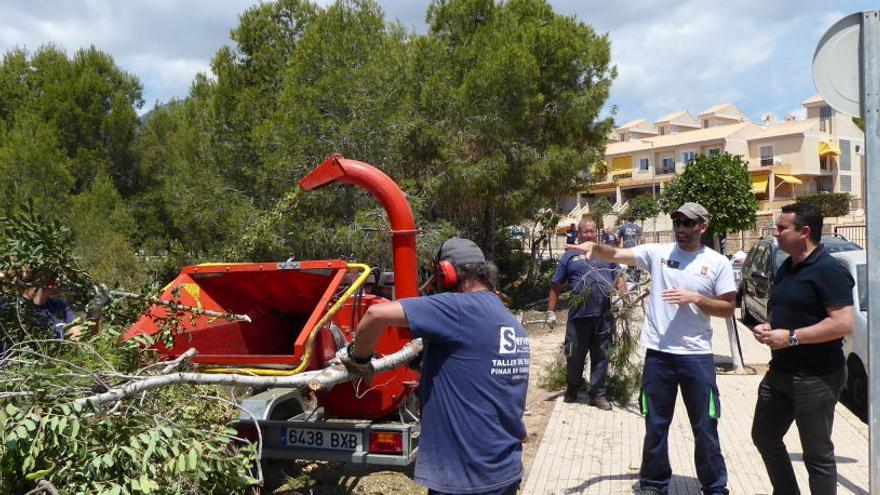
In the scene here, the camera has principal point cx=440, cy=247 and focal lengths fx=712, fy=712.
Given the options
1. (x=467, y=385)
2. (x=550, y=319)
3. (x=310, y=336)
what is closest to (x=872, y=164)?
(x=467, y=385)

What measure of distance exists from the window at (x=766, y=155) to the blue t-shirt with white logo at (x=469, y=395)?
58.6m

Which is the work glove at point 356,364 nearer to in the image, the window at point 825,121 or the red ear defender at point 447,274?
the red ear defender at point 447,274

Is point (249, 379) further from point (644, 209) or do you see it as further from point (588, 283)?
point (644, 209)

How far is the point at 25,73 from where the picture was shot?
67.4 feet

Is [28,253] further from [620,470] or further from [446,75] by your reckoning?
[446,75]

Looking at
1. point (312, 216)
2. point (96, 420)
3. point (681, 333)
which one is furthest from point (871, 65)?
point (312, 216)

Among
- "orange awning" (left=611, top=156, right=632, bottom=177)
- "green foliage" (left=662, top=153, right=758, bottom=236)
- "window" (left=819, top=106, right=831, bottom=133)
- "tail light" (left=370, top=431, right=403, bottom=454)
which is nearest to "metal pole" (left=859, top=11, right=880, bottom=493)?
"tail light" (left=370, top=431, right=403, bottom=454)

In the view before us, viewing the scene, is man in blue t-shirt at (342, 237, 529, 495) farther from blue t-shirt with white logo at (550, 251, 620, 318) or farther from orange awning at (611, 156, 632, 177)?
orange awning at (611, 156, 632, 177)

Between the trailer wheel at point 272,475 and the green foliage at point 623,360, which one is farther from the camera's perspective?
the green foliage at point 623,360

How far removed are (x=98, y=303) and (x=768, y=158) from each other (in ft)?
192

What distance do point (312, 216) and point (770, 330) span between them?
916cm

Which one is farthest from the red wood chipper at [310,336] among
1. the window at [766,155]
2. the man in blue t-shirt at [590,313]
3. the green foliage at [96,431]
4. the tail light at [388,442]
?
the window at [766,155]

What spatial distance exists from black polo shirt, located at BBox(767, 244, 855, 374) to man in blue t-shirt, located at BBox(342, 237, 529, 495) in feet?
6.24

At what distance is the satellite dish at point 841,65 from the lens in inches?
134
